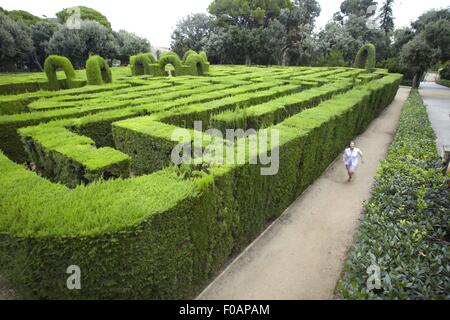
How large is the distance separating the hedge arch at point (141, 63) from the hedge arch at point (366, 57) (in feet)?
80.8

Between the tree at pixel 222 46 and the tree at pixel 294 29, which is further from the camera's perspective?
the tree at pixel 294 29

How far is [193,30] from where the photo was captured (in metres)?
48.3

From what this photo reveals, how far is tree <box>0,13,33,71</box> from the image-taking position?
3072cm

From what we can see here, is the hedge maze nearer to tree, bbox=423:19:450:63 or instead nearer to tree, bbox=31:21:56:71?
tree, bbox=423:19:450:63

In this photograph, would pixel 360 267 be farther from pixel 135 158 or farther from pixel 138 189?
pixel 135 158

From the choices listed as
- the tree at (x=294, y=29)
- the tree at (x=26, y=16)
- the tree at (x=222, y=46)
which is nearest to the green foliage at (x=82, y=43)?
the tree at (x=26, y=16)

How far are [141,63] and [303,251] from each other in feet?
75.6

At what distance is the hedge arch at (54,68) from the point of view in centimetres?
1677

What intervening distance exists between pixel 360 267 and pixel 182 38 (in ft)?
166

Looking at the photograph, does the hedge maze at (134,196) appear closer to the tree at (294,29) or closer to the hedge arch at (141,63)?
the hedge arch at (141,63)

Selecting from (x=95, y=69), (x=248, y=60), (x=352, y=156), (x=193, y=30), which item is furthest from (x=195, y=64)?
(x=193, y=30)

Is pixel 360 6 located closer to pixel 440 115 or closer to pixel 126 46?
pixel 126 46

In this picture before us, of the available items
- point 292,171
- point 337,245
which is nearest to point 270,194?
point 292,171

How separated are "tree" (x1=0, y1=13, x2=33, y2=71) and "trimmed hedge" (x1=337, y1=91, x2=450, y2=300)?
127ft
